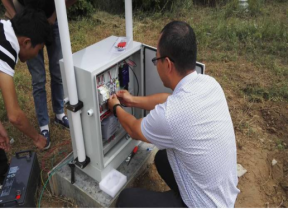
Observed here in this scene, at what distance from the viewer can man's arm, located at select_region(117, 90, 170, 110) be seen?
6.62 feet

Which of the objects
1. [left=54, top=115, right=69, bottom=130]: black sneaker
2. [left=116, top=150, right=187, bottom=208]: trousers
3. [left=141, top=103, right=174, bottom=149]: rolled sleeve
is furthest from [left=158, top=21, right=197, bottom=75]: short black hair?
[left=54, top=115, right=69, bottom=130]: black sneaker

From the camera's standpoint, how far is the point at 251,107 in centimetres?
329

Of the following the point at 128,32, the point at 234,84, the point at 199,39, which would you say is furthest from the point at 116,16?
the point at 128,32

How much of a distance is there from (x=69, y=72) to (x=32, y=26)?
1.53 feet

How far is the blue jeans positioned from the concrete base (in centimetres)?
72

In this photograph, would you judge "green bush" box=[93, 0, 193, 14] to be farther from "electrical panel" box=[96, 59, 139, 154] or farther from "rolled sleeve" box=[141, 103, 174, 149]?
"rolled sleeve" box=[141, 103, 174, 149]

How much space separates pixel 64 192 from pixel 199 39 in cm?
354

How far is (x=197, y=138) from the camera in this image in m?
1.44

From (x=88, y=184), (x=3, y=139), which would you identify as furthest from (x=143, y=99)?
(x=3, y=139)

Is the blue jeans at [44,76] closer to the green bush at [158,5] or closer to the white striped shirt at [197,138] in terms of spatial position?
the white striped shirt at [197,138]

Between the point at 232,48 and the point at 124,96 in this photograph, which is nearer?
the point at 124,96

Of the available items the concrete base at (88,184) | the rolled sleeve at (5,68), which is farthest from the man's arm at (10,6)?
the concrete base at (88,184)

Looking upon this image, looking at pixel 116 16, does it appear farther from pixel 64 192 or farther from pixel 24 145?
pixel 64 192

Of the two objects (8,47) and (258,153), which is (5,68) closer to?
(8,47)
